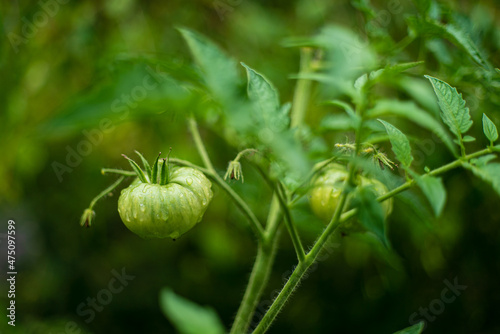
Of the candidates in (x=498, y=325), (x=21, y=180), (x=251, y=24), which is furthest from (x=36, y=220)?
(x=498, y=325)

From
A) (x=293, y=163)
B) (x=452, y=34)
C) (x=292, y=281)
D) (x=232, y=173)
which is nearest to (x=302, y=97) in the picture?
(x=232, y=173)

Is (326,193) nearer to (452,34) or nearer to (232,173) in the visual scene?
(452,34)

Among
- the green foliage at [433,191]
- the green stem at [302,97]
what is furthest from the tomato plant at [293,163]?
the green stem at [302,97]

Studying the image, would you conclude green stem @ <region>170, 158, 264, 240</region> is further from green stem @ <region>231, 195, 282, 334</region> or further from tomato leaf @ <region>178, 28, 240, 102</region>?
tomato leaf @ <region>178, 28, 240, 102</region>

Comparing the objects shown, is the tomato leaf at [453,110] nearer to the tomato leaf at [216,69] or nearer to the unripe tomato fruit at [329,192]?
the unripe tomato fruit at [329,192]

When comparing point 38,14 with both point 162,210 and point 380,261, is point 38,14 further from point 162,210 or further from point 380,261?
point 380,261

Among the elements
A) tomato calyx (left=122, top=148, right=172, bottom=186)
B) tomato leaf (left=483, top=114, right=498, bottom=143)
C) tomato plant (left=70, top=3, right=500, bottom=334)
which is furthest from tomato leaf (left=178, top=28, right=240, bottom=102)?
tomato leaf (left=483, top=114, right=498, bottom=143)
